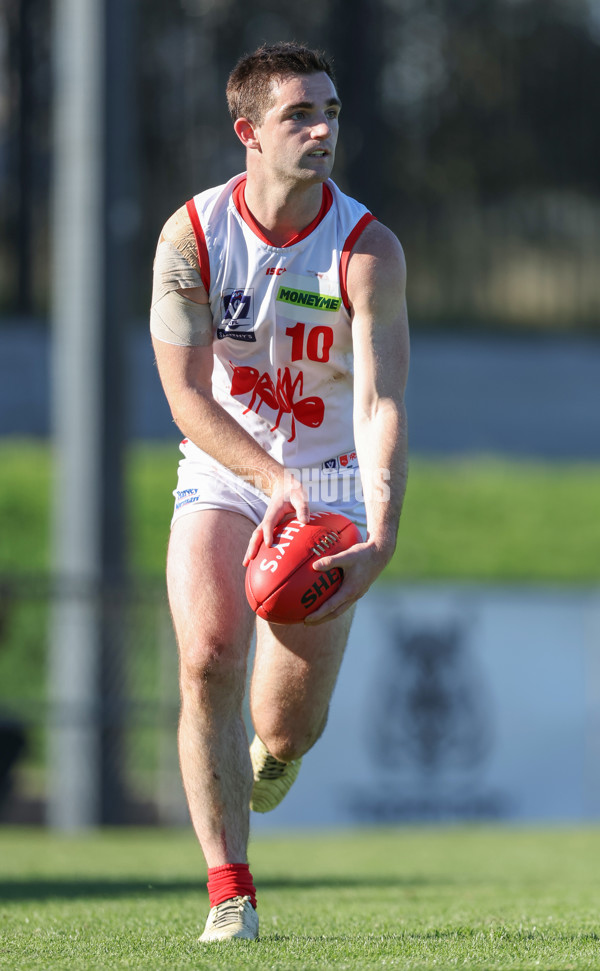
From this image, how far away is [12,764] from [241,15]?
1484 centimetres

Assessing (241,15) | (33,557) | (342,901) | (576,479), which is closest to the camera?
(342,901)

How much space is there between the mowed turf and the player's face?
2.32m

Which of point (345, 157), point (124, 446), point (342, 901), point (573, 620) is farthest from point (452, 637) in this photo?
point (345, 157)

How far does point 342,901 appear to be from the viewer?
19.4ft

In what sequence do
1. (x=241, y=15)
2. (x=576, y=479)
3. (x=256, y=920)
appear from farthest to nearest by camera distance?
(x=241, y=15)
(x=576, y=479)
(x=256, y=920)

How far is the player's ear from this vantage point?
453 centimetres

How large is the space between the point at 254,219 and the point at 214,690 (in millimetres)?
1510

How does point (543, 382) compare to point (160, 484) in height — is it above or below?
above

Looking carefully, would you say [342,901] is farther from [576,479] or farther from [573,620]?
[576,479]

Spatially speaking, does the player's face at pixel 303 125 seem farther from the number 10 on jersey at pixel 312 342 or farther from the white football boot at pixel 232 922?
the white football boot at pixel 232 922

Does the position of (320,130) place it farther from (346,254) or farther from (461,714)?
(461,714)

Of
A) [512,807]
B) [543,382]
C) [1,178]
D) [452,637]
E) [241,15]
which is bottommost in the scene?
[512,807]

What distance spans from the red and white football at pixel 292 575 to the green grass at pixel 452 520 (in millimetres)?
13992

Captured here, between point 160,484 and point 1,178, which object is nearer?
point 160,484
